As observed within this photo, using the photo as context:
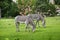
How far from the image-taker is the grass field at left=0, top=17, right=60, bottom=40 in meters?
5.50

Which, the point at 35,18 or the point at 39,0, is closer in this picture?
A: the point at 39,0

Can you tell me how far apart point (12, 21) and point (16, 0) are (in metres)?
0.25

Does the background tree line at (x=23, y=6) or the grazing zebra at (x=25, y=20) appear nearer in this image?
the background tree line at (x=23, y=6)

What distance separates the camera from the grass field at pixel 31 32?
550 centimetres

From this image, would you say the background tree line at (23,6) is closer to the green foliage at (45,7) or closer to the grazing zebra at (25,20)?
the green foliage at (45,7)

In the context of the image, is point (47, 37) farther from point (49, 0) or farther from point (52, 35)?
point (49, 0)

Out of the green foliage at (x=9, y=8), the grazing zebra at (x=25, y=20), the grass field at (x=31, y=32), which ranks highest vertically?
the green foliage at (x=9, y=8)

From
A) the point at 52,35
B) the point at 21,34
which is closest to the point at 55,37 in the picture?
the point at 52,35

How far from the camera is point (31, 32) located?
5.64 m

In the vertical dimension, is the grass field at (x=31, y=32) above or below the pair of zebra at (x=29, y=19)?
below

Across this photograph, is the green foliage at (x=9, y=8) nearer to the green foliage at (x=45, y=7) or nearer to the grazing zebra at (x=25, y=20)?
the grazing zebra at (x=25, y=20)

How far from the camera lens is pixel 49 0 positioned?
5.62 meters

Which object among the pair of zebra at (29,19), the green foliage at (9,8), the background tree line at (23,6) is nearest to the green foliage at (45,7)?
the background tree line at (23,6)

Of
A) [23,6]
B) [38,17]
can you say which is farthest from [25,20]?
[23,6]
